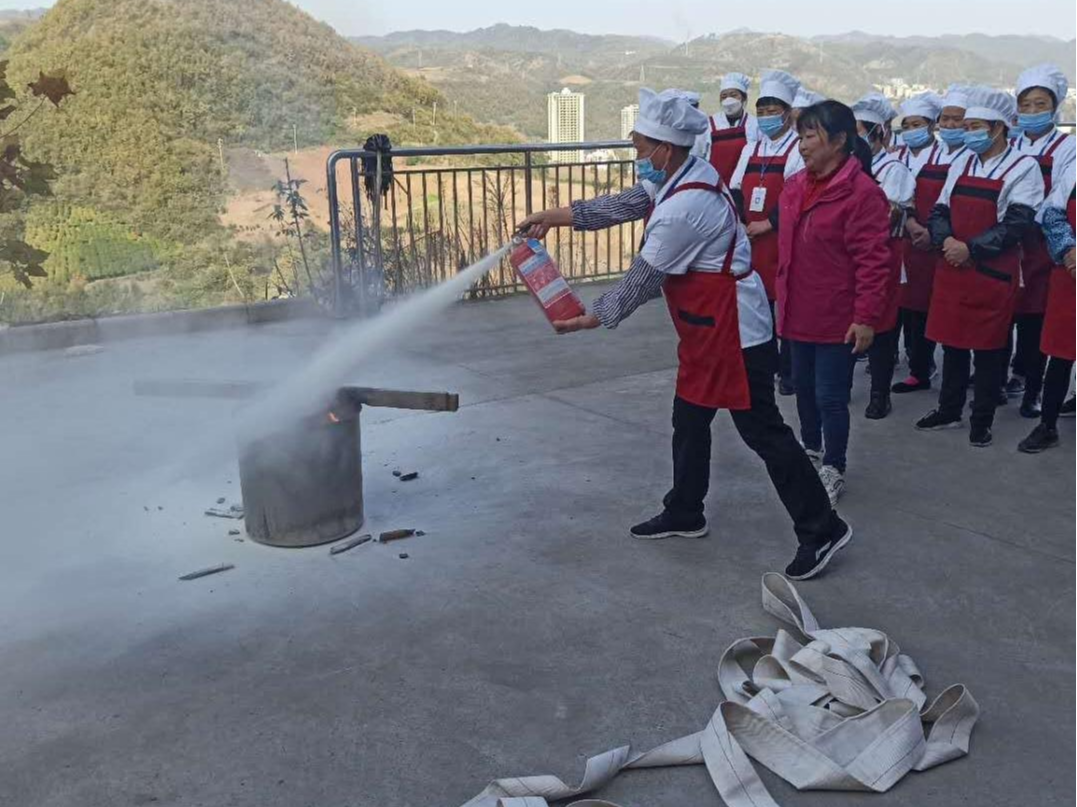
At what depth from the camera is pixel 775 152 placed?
6117 mm

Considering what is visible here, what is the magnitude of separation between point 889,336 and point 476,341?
134 inches

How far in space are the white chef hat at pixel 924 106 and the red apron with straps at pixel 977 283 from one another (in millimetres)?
1394

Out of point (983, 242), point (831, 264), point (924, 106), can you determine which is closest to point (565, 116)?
point (924, 106)

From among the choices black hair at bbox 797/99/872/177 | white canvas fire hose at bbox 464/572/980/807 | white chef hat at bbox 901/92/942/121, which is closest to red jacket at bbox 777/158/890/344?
black hair at bbox 797/99/872/177

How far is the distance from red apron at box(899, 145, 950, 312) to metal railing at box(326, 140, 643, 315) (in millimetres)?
3309

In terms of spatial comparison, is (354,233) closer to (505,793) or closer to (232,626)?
(232,626)

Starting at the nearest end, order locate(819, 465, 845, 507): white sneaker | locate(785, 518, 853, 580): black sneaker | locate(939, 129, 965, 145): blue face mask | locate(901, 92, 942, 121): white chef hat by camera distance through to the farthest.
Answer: locate(785, 518, 853, 580): black sneaker < locate(819, 465, 845, 507): white sneaker < locate(939, 129, 965, 145): blue face mask < locate(901, 92, 942, 121): white chef hat

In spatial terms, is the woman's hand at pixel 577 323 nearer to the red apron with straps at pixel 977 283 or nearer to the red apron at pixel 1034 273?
the red apron with straps at pixel 977 283

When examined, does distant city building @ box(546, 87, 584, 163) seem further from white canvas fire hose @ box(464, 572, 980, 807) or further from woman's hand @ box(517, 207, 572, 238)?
white canvas fire hose @ box(464, 572, 980, 807)

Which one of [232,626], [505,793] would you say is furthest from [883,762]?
[232,626]

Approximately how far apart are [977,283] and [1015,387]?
5.01 ft

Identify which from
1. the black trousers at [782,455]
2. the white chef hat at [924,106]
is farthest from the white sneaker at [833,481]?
the white chef hat at [924,106]

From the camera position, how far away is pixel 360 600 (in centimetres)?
370

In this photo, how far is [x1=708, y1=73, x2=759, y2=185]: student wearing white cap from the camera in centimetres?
701
